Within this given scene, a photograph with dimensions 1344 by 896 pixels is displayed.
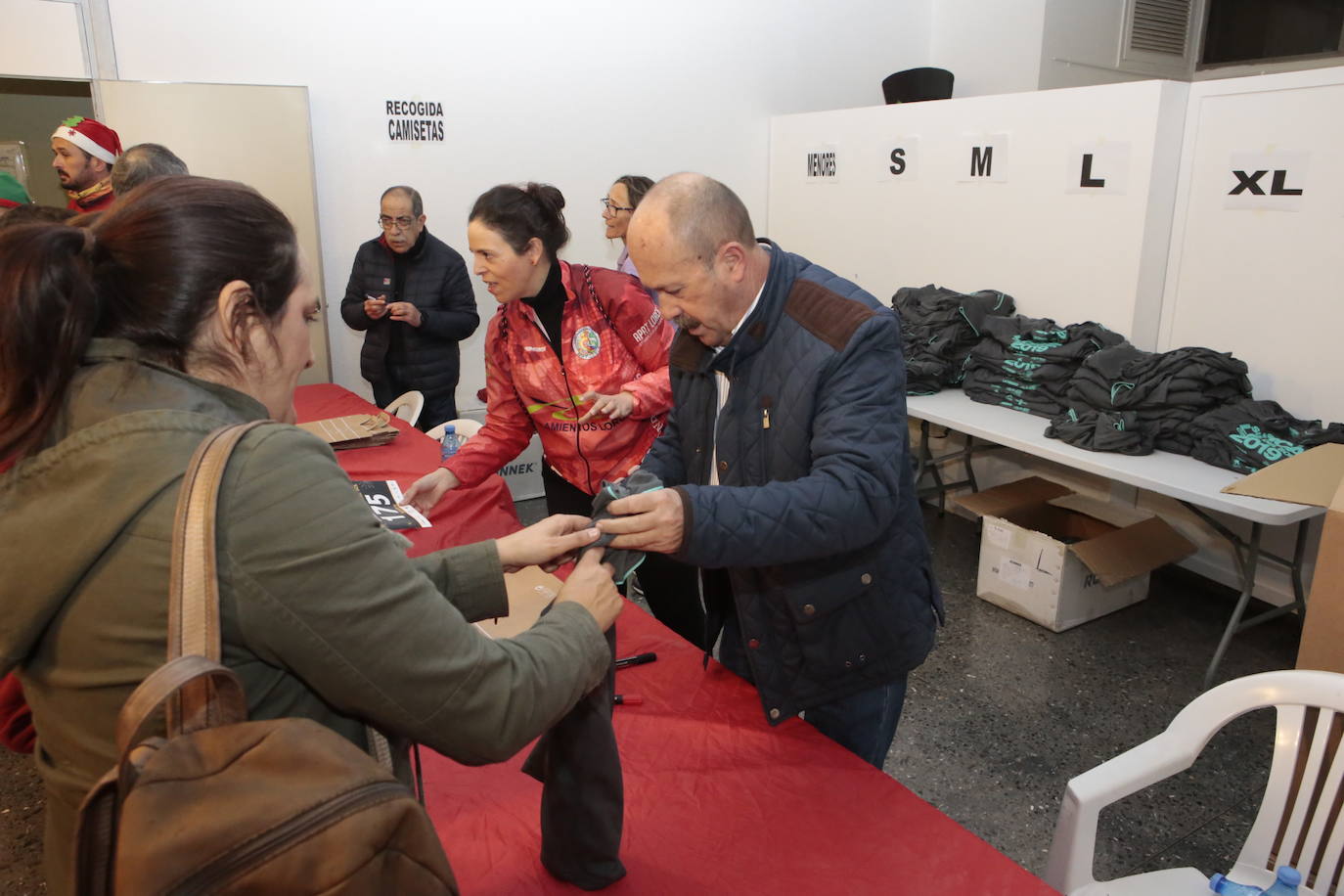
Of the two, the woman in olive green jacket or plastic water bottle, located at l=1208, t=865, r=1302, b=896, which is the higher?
the woman in olive green jacket

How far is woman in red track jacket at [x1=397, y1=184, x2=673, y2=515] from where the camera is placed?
2.21 meters

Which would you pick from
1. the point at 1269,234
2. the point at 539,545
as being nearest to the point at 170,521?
the point at 539,545

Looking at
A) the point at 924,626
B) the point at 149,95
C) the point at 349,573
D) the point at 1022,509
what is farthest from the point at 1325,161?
the point at 149,95

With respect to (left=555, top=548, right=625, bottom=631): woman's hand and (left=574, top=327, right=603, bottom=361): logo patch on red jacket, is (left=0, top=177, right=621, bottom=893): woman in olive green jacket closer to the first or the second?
(left=555, top=548, right=625, bottom=631): woman's hand

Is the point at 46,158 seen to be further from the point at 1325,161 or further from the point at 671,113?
the point at 1325,161

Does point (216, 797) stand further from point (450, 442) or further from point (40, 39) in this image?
point (40, 39)

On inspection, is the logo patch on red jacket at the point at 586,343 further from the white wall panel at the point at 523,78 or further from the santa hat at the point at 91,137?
the white wall panel at the point at 523,78

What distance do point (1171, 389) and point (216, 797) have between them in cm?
332

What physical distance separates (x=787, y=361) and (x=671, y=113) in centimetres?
437

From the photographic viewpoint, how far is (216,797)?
0.63 meters

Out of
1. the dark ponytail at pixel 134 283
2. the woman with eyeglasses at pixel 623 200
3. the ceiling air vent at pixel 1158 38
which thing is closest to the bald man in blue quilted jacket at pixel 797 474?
the dark ponytail at pixel 134 283

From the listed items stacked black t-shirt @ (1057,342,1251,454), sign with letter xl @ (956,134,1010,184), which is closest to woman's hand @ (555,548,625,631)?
stacked black t-shirt @ (1057,342,1251,454)

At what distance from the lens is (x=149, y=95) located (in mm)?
4090

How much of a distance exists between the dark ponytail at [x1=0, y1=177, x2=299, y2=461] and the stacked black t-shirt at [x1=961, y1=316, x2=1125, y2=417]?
11.0 ft
